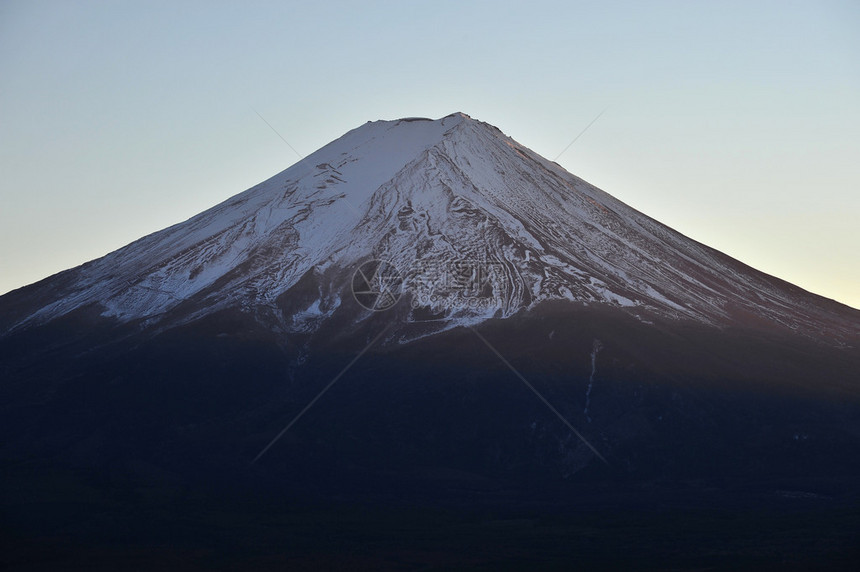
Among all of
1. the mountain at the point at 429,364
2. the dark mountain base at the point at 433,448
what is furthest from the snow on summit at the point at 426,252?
the dark mountain base at the point at 433,448

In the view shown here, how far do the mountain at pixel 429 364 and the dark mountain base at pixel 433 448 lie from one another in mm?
209

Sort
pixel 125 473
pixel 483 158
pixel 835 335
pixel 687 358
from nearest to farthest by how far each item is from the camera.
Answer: pixel 125 473 < pixel 687 358 < pixel 835 335 < pixel 483 158

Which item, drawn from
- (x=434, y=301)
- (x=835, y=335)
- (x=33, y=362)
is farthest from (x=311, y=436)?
→ (x=835, y=335)

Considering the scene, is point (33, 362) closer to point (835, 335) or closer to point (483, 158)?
point (483, 158)

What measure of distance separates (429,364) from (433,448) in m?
7.69

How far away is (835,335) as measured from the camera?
10581 centimetres

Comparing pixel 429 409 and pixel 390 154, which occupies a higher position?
pixel 390 154

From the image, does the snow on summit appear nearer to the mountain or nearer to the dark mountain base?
the mountain

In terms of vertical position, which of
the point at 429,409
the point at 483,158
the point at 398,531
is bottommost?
the point at 398,531

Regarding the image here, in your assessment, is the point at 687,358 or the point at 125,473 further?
the point at 687,358

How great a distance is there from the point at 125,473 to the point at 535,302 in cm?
3233

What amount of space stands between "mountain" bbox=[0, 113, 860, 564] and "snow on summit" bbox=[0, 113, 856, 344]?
0.88ft

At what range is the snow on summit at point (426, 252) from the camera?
330ft

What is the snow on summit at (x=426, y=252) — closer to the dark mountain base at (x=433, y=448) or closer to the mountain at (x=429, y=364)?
the mountain at (x=429, y=364)
